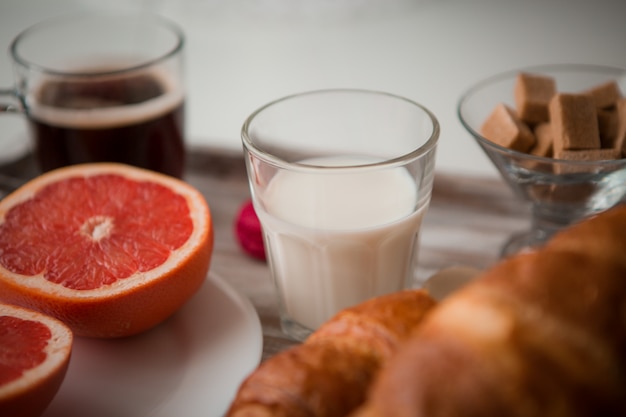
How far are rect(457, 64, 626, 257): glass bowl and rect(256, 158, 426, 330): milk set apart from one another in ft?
0.61

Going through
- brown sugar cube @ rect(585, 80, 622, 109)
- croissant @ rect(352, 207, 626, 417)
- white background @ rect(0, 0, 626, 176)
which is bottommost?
white background @ rect(0, 0, 626, 176)

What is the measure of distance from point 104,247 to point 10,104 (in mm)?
459

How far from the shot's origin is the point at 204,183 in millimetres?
1326

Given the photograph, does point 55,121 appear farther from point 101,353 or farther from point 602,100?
point 602,100

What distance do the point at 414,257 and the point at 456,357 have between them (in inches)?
18.8

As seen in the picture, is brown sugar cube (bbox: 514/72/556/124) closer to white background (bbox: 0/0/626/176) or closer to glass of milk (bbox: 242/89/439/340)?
glass of milk (bbox: 242/89/439/340)

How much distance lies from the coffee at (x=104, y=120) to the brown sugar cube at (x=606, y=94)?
0.64 m

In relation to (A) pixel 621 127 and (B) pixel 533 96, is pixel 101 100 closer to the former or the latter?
(B) pixel 533 96

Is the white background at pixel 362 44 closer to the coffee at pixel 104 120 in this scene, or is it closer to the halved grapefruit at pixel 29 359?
the coffee at pixel 104 120

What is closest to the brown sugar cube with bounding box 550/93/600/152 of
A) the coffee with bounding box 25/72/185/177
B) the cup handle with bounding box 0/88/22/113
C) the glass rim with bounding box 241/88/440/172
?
the glass rim with bounding box 241/88/440/172

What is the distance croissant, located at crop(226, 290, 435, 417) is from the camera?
0.56m

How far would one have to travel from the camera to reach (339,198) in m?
0.85

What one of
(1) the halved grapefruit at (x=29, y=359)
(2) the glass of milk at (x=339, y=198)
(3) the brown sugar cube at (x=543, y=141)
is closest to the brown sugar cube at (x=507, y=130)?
(3) the brown sugar cube at (x=543, y=141)

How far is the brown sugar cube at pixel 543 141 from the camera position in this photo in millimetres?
1005
